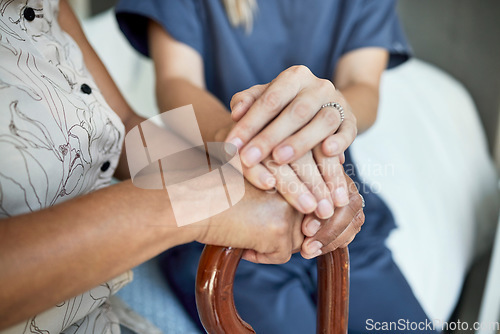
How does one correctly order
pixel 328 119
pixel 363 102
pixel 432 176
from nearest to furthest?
pixel 328 119 < pixel 363 102 < pixel 432 176

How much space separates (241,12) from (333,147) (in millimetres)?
386

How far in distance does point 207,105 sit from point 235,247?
28 cm

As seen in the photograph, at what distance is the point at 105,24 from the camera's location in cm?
136

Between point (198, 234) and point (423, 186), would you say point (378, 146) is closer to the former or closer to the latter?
point (423, 186)

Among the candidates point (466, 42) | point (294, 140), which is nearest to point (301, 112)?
point (294, 140)

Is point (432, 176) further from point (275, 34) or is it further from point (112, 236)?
point (112, 236)

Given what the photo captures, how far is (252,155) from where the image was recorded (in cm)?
40

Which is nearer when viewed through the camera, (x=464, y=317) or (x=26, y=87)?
(x=26, y=87)

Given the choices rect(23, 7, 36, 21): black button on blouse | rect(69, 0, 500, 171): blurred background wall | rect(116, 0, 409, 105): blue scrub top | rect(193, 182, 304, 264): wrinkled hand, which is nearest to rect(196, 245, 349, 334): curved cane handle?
rect(193, 182, 304, 264): wrinkled hand

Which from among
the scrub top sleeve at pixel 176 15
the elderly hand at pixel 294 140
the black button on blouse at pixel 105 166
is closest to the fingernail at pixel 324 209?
the elderly hand at pixel 294 140

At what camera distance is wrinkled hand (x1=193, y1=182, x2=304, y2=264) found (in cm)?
38

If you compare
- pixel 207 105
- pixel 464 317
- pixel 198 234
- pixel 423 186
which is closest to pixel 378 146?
pixel 423 186

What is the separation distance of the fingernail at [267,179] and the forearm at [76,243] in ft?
0.27

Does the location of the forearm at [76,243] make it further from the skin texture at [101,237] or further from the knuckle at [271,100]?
the knuckle at [271,100]
